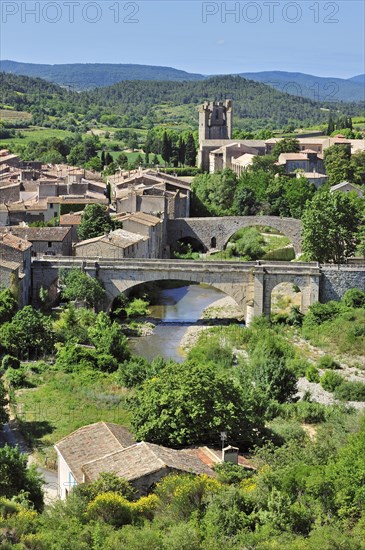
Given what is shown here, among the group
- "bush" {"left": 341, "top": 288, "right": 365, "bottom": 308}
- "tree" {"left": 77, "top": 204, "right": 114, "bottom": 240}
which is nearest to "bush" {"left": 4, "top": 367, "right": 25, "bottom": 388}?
"bush" {"left": 341, "top": 288, "right": 365, "bottom": 308}

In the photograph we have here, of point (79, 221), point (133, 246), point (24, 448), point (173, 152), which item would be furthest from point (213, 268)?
point (173, 152)

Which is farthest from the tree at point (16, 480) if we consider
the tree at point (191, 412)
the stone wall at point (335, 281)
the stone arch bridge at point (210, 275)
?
the stone wall at point (335, 281)

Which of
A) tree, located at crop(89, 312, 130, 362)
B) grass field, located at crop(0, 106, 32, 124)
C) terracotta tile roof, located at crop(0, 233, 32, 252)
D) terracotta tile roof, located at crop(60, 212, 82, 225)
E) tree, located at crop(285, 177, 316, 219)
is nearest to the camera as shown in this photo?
tree, located at crop(89, 312, 130, 362)

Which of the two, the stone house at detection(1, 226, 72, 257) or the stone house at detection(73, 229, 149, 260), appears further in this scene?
the stone house at detection(1, 226, 72, 257)

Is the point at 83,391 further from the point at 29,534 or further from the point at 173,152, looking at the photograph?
the point at 173,152

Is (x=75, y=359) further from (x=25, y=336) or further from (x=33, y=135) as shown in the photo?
(x=33, y=135)

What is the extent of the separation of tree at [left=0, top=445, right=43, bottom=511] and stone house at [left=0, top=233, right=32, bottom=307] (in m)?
17.8

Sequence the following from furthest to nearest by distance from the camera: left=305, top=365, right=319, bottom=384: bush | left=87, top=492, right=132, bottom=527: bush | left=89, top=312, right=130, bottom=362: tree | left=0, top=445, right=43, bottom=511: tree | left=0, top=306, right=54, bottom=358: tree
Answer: left=89, top=312, right=130, bottom=362: tree < left=0, top=306, right=54, bottom=358: tree < left=305, top=365, right=319, bottom=384: bush < left=0, top=445, right=43, bottom=511: tree < left=87, top=492, right=132, bottom=527: bush

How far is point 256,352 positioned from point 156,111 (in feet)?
557

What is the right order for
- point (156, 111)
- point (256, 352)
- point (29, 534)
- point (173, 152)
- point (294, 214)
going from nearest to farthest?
point (29, 534) < point (256, 352) < point (294, 214) < point (173, 152) < point (156, 111)

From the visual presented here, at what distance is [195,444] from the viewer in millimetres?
21734

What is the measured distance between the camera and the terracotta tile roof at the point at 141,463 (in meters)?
18.8

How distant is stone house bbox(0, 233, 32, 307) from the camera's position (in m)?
37.5

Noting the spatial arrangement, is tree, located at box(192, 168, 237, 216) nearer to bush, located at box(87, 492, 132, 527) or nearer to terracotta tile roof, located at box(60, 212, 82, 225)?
terracotta tile roof, located at box(60, 212, 82, 225)
